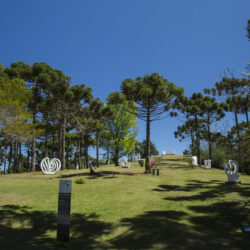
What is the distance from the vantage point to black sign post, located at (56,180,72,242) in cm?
511

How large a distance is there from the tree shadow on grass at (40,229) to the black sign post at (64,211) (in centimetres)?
21

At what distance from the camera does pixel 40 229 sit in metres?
6.30

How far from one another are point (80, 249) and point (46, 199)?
18.9 ft

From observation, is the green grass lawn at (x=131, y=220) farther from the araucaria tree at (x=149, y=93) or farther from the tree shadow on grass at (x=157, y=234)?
the araucaria tree at (x=149, y=93)

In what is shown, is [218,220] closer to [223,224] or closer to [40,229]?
[223,224]

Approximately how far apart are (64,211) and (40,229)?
6.23 ft

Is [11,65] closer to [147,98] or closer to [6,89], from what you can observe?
[6,89]

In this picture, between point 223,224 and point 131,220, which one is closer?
point 223,224

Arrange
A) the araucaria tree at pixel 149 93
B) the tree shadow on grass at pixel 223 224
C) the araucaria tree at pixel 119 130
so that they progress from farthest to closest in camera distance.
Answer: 1. the araucaria tree at pixel 119 130
2. the araucaria tree at pixel 149 93
3. the tree shadow on grass at pixel 223 224

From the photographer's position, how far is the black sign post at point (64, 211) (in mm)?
5109

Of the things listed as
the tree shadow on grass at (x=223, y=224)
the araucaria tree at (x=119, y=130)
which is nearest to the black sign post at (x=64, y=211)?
the tree shadow on grass at (x=223, y=224)

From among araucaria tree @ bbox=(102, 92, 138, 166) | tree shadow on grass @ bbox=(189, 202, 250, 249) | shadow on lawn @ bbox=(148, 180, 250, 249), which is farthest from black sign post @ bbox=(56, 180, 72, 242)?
araucaria tree @ bbox=(102, 92, 138, 166)

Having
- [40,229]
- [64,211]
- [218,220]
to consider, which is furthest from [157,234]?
[40,229]

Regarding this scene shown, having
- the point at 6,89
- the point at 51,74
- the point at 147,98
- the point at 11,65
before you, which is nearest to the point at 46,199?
the point at 147,98
